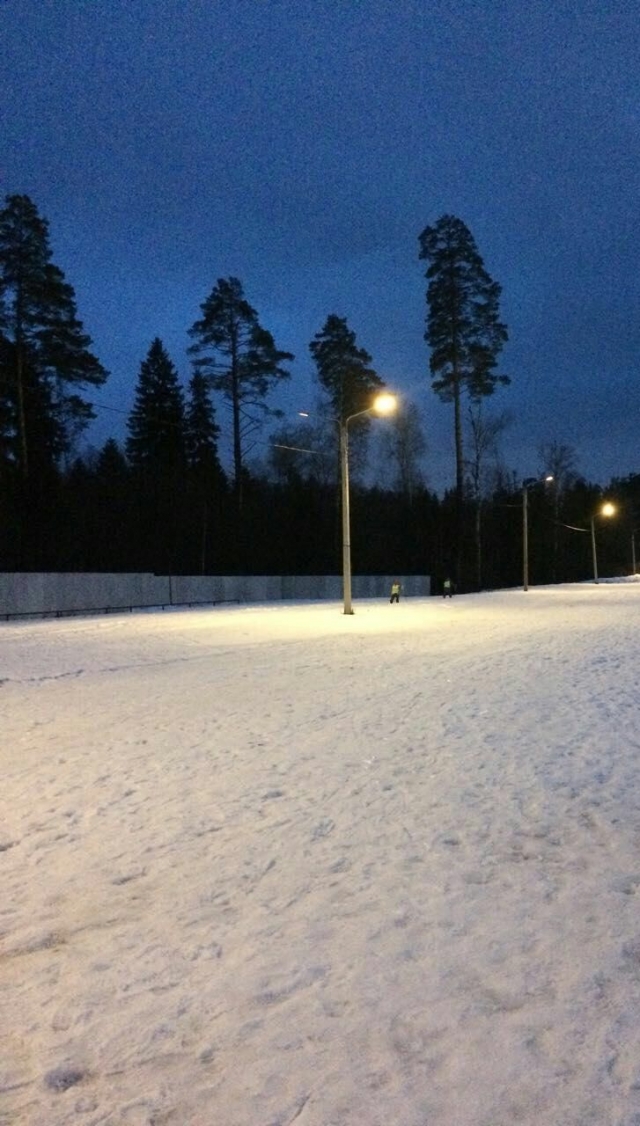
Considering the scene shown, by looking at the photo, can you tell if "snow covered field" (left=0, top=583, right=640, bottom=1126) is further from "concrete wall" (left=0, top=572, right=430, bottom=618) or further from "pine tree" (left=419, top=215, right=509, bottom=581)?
"pine tree" (left=419, top=215, right=509, bottom=581)

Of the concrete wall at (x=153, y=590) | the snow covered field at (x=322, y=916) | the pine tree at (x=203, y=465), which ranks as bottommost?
the snow covered field at (x=322, y=916)

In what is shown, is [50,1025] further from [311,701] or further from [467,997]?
[311,701]

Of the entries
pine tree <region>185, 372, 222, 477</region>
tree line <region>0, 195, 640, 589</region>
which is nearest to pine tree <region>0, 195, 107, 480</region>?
tree line <region>0, 195, 640, 589</region>

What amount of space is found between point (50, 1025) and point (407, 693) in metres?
8.14

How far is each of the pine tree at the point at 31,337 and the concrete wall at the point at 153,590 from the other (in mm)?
8187

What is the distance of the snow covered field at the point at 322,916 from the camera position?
8.93 feet

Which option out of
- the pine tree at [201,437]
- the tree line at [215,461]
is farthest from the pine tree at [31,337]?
the pine tree at [201,437]

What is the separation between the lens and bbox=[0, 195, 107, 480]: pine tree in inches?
1374

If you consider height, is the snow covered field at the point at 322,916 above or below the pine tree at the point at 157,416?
below

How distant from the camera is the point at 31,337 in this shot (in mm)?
36188

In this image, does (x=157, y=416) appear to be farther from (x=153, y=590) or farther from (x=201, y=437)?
(x=153, y=590)

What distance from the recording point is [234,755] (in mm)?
7547

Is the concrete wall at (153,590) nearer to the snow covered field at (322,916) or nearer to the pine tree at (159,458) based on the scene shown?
the pine tree at (159,458)

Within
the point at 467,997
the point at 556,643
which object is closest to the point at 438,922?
the point at 467,997
